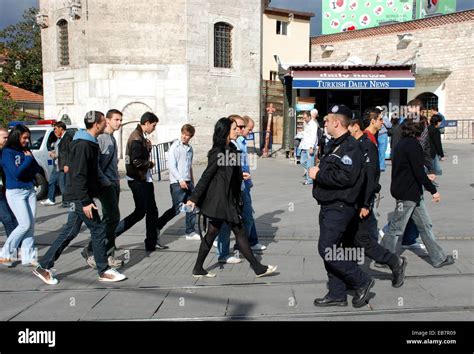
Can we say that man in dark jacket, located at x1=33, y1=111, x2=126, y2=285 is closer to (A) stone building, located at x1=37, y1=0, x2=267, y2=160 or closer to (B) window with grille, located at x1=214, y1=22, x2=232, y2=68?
(A) stone building, located at x1=37, y1=0, x2=267, y2=160

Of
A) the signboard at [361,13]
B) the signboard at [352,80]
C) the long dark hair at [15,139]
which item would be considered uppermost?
the signboard at [361,13]

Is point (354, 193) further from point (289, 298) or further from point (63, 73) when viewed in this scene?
point (63, 73)

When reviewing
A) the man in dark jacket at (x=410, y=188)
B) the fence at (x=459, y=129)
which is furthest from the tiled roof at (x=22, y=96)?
the man in dark jacket at (x=410, y=188)

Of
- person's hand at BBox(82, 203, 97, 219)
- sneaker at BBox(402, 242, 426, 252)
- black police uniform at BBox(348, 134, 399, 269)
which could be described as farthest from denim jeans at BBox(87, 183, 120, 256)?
sneaker at BBox(402, 242, 426, 252)

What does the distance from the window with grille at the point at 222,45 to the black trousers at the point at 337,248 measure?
15.9 m

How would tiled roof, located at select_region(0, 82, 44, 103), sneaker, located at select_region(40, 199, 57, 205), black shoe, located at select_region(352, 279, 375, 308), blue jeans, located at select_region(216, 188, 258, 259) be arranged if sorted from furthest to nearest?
tiled roof, located at select_region(0, 82, 44, 103) < sneaker, located at select_region(40, 199, 57, 205) < blue jeans, located at select_region(216, 188, 258, 259) < black shoe, located at select_region(352, 279, 375, 308)

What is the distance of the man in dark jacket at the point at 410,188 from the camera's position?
5695 mm

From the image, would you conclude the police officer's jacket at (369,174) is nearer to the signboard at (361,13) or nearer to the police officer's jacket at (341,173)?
the police officer's jacket at (341,173)

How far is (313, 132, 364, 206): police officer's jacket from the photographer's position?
4.39 meters

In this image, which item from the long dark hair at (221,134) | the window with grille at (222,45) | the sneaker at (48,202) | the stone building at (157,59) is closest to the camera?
the long dark hair at (221,134)

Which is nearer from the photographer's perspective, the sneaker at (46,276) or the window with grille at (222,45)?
the sneaker at (46,276)

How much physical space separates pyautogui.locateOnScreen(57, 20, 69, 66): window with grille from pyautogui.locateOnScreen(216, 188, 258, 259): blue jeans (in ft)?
52.8

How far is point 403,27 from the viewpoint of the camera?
27.5 meters
